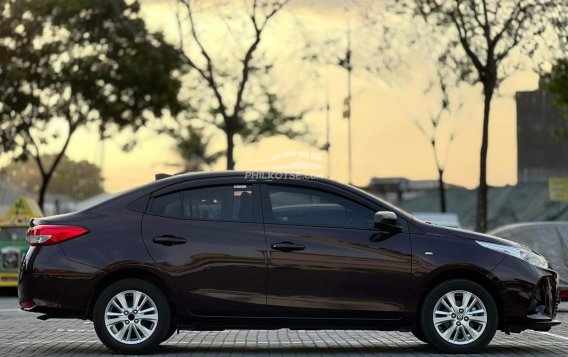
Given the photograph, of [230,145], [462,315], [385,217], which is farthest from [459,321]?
[230,145]

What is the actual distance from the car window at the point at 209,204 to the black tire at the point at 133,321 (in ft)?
2.32

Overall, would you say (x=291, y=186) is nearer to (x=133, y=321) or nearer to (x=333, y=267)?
(x=333, y=267)

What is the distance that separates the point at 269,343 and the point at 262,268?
187 cm

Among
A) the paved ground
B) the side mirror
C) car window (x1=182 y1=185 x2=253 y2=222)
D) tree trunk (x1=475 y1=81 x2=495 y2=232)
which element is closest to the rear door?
car window (x1=182 y1=185 x2=253 y2=222)

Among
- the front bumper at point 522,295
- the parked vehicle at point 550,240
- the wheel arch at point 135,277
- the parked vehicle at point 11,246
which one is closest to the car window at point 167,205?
the wheel arch at point 135,277

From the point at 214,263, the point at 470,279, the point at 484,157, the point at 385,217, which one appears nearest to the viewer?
the point at 385,217

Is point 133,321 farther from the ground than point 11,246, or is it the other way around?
point 11,246

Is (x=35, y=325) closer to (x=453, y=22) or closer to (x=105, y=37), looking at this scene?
(x=453, y=22)

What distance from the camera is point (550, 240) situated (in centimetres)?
2206

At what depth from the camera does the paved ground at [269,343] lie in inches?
487

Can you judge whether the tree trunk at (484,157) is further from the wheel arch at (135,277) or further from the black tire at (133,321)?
the black tire at (133,321)

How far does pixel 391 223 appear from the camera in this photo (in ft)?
39.4

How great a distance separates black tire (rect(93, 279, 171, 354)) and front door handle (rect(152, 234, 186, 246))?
392mm

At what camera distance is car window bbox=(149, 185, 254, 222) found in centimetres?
1219
